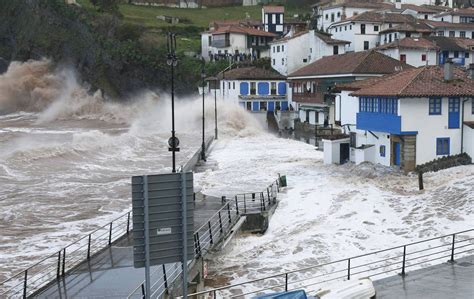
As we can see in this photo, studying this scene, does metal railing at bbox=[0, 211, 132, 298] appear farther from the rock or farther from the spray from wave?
the rock

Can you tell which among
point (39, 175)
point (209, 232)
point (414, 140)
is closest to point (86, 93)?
point (39, 175)

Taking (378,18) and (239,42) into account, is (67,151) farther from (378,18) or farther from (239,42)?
(239,42)

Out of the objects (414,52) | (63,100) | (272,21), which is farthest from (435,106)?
(272,21)

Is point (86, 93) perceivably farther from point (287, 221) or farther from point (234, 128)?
point (287, 221)

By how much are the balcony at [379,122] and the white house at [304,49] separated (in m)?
38.8

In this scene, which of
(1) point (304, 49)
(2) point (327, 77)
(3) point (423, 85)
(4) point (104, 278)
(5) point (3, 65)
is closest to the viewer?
(4) point (104, 278)

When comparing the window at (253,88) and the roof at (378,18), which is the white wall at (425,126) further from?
the roof at (378,18)

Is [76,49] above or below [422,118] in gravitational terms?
above

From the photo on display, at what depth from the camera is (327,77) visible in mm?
56750

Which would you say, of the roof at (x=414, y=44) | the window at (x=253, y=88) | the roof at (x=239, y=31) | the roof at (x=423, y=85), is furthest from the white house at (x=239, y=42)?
the roof at (x=423, y=85)

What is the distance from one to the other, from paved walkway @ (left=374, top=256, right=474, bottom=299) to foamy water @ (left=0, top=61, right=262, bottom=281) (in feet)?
33.5

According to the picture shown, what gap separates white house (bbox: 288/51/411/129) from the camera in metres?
53.1

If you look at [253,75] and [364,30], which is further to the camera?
[364,30]

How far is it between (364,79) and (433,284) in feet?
135
